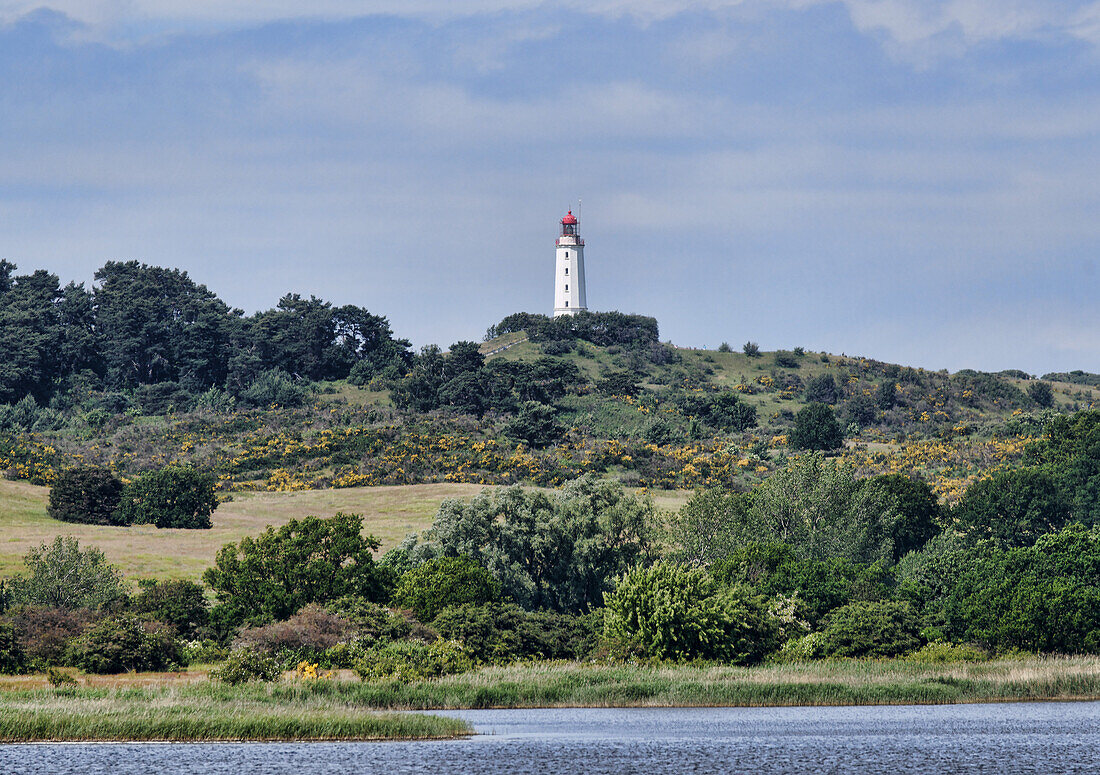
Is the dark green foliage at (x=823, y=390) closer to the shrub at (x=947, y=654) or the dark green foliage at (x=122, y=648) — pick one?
the shrub at (x=947, y=654)

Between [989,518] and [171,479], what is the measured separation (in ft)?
223

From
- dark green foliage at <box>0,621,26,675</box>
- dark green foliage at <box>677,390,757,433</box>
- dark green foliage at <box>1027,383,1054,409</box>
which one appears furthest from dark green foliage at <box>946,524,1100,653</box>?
dark green foliage at <box>1027,383,1054,409</box>

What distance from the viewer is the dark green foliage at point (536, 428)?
152625 mm

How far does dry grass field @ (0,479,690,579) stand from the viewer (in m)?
93.2

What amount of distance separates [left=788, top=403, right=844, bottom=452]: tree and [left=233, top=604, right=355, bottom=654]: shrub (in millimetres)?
96977

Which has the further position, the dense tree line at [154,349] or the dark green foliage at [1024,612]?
the dense tree line at [154,349]

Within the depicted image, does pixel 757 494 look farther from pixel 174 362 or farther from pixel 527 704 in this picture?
pixel 174 362

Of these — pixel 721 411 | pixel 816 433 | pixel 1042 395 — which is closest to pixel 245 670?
pixel 816 433

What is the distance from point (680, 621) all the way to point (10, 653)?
102ft

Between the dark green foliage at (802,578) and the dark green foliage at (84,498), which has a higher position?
the dark green foliage at (84,498)

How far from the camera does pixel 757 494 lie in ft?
308

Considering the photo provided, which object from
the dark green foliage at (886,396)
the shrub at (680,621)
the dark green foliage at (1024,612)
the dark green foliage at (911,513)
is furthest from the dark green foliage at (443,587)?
the dark green foliage at (886,396)

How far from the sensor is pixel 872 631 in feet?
212

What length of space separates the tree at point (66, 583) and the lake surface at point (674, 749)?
2757cm
